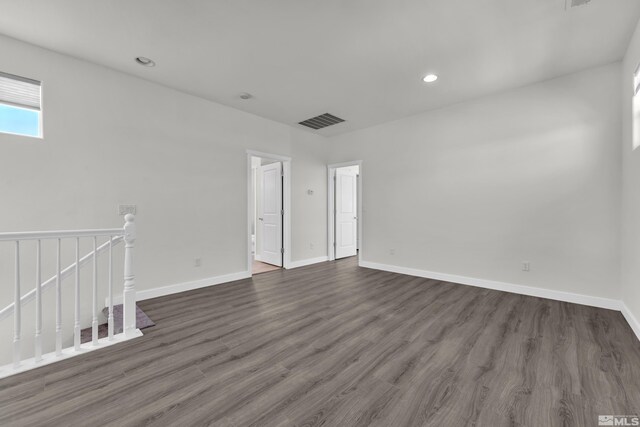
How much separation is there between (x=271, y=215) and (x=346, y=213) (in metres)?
1.88

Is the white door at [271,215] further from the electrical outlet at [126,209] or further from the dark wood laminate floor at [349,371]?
the electrical outlet at [126,209]

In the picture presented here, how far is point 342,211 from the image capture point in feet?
20.6

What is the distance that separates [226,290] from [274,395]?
2.42 metres

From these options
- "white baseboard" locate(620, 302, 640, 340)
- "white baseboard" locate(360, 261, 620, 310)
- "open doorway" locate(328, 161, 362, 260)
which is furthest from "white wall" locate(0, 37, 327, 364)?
"white baseboard" locate(620, 302, 640, 340)

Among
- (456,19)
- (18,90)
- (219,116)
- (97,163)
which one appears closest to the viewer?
(456,19)

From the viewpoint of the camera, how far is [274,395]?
166cm

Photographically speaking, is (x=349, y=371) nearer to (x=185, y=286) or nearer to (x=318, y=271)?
(x=185, y=286)

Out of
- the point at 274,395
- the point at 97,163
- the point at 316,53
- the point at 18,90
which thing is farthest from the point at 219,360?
the point at 18,90

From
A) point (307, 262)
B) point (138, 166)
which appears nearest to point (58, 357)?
point (138, 166)

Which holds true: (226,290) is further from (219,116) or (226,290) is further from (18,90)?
(18,90)

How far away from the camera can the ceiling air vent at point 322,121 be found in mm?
4707

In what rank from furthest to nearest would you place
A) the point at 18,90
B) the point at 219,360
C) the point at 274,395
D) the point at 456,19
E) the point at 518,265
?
the point at 518,265 < the point at 18,90 < the point at 456,19 < the point at 219,360 < the point at 274,395

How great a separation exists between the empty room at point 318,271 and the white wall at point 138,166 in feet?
0.07

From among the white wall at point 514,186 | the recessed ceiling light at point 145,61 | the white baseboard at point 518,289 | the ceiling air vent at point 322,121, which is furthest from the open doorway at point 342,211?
the recessed ceiling light at point 145,61
